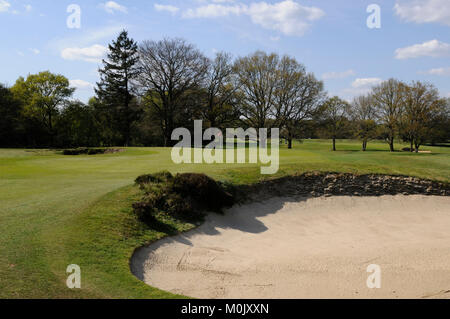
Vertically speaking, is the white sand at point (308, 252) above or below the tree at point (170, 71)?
below

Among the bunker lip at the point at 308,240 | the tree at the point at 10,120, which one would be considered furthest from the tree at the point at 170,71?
the bunker lip at the point at 308,240

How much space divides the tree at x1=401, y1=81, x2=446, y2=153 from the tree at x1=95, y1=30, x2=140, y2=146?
133ft

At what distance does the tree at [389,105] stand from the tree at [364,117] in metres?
1.84

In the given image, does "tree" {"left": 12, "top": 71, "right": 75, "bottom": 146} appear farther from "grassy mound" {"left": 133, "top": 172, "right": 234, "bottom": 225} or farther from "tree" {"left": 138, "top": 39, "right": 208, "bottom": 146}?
"grassy mound" {"left": 133, "top": 172, "right": 234, "bottom": 225}

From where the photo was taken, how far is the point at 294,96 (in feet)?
163

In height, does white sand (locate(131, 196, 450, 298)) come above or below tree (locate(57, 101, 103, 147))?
below

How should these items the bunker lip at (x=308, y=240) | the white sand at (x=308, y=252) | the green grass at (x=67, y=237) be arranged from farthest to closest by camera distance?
1. the bunker lip at (x=308, y=240)
2. the white sand at (x=308, y=252)
3. the green grass at (x=67, y=237)

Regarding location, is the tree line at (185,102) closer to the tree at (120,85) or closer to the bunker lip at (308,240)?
the tree at (120,85)

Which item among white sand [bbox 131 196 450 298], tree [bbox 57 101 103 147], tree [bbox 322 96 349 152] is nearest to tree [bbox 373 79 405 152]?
tree [bbox 322 96 349 152]

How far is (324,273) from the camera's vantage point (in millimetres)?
7883

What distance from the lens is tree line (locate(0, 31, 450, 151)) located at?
4797 cm

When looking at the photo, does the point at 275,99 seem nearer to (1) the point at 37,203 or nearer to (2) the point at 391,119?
(2) the point at 391,119

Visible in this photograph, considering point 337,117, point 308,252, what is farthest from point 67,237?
point 337,117

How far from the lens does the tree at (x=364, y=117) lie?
58.0m
